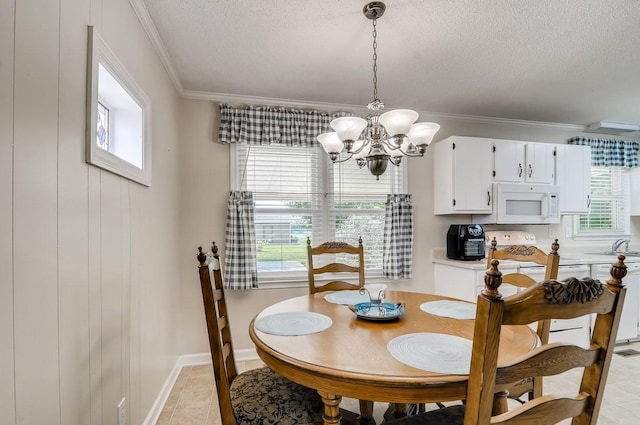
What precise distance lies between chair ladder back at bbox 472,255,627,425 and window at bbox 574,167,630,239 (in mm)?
4024

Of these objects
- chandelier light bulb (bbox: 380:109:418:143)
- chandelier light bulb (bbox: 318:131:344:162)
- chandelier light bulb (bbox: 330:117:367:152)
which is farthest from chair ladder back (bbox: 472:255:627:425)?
chandelier light bulb (bbox: 318:131:344:162)

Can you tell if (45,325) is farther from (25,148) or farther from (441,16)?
(441,16)

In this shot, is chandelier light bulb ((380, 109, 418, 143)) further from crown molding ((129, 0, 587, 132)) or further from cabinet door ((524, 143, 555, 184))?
cabinet door ((524, 143, 555, 184))

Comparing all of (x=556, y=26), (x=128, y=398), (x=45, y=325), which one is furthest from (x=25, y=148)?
(x=556, y=26)

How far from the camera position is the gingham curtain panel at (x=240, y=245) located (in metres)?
2.89

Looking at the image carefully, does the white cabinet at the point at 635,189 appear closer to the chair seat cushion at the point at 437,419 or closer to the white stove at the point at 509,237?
the white stove at the point at 509,237

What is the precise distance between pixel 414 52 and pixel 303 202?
1.61 m

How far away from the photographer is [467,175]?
323 centimetres

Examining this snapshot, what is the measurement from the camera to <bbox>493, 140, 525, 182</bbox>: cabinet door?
329 cm

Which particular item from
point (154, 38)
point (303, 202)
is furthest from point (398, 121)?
point (303, 202)

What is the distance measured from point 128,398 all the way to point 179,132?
208cm

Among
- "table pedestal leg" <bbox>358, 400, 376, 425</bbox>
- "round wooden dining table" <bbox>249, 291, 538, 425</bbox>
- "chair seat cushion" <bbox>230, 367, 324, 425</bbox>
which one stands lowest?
"table pedestal leg" <bbox>358, 400, 376, 425</bbox>

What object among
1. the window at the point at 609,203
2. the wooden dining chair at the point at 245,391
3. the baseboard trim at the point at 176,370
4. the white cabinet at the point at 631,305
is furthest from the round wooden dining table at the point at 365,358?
the window at the point at 609,203

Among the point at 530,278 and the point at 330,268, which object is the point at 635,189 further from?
the point at 330,268
